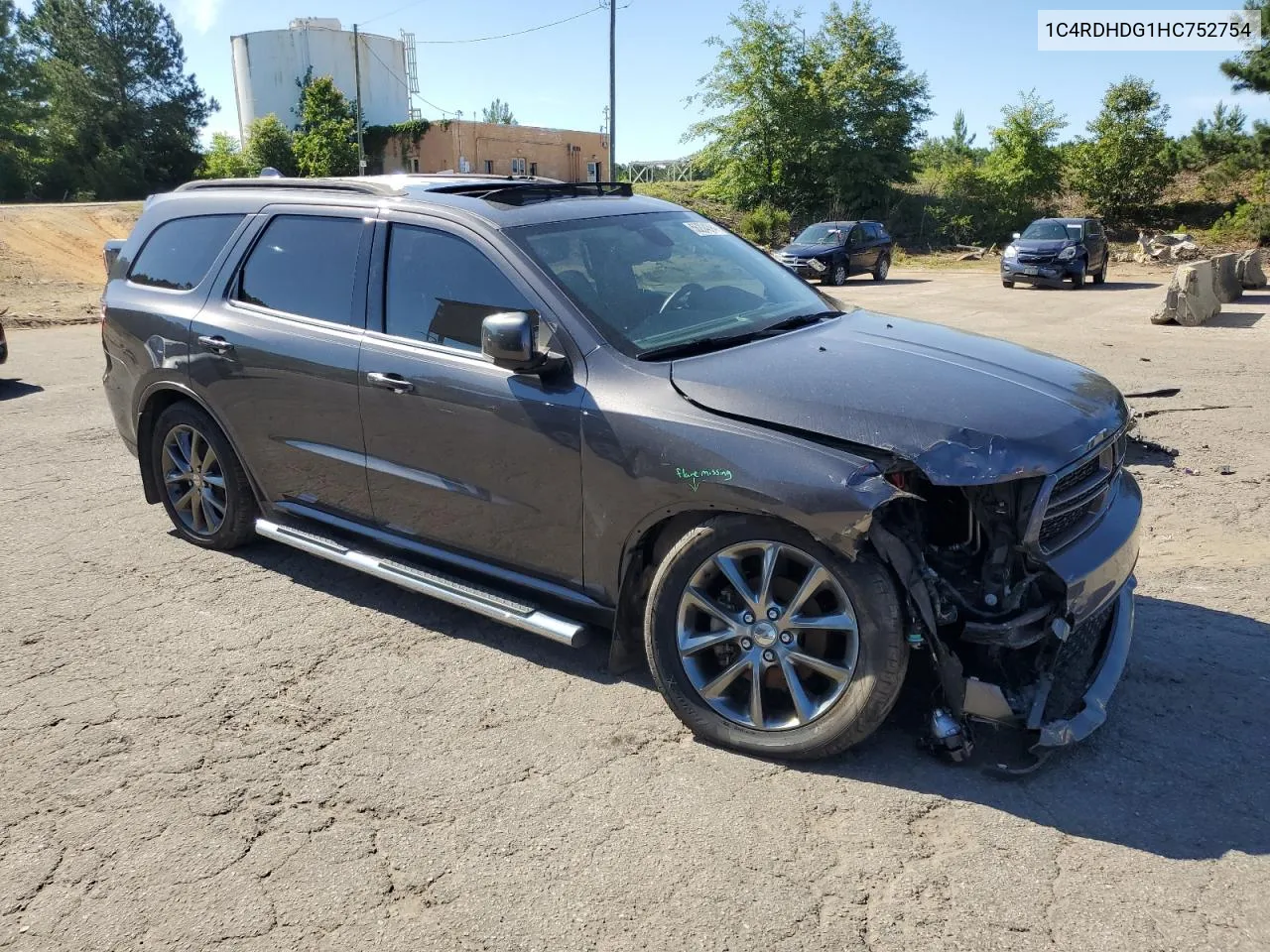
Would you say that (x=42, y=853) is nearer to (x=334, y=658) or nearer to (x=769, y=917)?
(x=334, y=658)

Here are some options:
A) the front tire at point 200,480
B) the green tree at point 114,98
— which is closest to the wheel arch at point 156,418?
the front tire at point 200,480

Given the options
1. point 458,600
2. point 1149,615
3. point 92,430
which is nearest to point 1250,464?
point 1149,615

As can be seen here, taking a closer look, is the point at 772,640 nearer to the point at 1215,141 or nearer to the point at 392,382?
the point at 392,382

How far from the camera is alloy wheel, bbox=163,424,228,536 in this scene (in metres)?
5.13

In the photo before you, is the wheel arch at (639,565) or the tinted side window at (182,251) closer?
the wheel arch at (639,565)

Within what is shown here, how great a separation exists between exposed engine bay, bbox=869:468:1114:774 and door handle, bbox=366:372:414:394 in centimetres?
203

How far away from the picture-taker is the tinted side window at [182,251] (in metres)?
5.06

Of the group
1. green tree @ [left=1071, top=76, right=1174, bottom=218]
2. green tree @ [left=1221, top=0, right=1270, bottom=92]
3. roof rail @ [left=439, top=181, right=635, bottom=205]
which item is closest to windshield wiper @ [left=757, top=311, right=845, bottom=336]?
roof rail @ [left=439, top=181, right=635, bottom=205]

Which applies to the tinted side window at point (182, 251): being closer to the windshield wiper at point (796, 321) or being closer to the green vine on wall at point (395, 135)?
the windshield wiper at point (796, 321)

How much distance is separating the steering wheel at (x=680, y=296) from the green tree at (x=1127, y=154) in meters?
41.3

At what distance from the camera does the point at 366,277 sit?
4.29 metres

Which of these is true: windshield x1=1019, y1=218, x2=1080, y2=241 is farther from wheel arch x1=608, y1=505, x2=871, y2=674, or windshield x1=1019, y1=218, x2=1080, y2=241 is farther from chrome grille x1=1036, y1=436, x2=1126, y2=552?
wheel arch x1=608, y1=505, x2=871, y2=674

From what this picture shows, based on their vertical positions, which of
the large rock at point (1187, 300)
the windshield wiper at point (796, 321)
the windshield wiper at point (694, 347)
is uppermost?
the windshield wiper at point (796, 321)

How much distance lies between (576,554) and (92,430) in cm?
634
